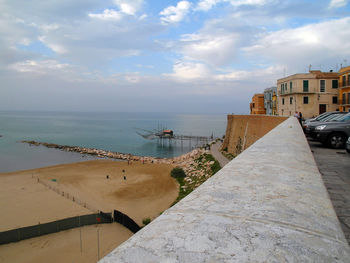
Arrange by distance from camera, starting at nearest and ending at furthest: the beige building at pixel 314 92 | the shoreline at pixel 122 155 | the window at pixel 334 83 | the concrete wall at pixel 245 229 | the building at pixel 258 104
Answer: the concrete wall at pixel 245 229 < the window at pixel 334 83 < the beige building at pixel 314 92 < the shoreline at pixel 122 155 < the building at pixel 258 104

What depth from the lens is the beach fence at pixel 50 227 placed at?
1309 cm

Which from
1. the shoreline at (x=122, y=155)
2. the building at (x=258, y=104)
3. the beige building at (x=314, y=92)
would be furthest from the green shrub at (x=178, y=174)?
the building at (x=258, y=104)

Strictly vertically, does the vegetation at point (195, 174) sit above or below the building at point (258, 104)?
below

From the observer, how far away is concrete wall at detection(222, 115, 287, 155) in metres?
21.2

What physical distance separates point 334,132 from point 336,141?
365 mm

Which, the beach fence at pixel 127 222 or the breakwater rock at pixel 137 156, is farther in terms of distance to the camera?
the breakwater rock at pixel 137 156

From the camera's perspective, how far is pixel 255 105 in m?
47.1

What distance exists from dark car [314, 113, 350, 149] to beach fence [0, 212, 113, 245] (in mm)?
12687

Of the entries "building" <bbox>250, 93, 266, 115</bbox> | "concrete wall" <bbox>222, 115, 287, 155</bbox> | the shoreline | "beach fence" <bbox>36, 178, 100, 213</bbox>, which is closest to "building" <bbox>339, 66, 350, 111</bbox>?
"concrete wall" <bbox>222, 115, 287, 155</bbox>

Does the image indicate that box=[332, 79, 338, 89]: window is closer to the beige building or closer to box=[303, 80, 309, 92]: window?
the beige building

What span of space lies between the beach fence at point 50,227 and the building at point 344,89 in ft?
82.9

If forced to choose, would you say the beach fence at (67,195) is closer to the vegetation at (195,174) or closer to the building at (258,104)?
the vegetation at (195,174)

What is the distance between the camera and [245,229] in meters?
1.19

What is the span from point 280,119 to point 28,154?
4356cm
